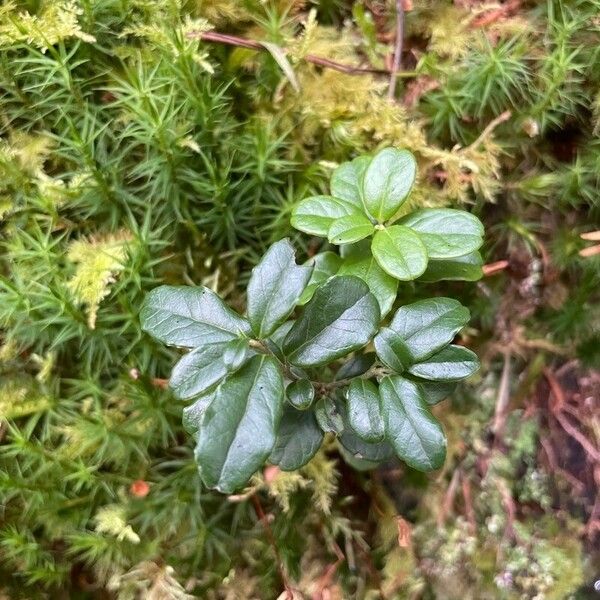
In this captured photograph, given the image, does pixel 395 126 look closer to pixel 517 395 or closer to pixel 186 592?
pixel 517 395

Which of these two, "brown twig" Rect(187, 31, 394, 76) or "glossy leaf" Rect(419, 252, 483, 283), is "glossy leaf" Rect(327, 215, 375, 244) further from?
"brown twig" Rect(187, 31, 394, 76)

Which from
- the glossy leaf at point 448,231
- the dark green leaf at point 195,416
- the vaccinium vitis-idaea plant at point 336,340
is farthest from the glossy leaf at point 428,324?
the dark green leaf at point 195,416

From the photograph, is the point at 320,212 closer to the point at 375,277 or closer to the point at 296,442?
the point at 375,277

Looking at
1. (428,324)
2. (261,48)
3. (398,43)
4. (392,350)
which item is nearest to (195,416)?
(392,350)

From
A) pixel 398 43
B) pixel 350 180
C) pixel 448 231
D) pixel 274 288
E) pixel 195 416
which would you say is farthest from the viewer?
pixel 398 43

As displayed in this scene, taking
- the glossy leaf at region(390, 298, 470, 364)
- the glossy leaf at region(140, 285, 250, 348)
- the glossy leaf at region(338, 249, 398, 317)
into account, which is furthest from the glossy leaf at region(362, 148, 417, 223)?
the glossy leaf at region(140, 285, 250, 348)
